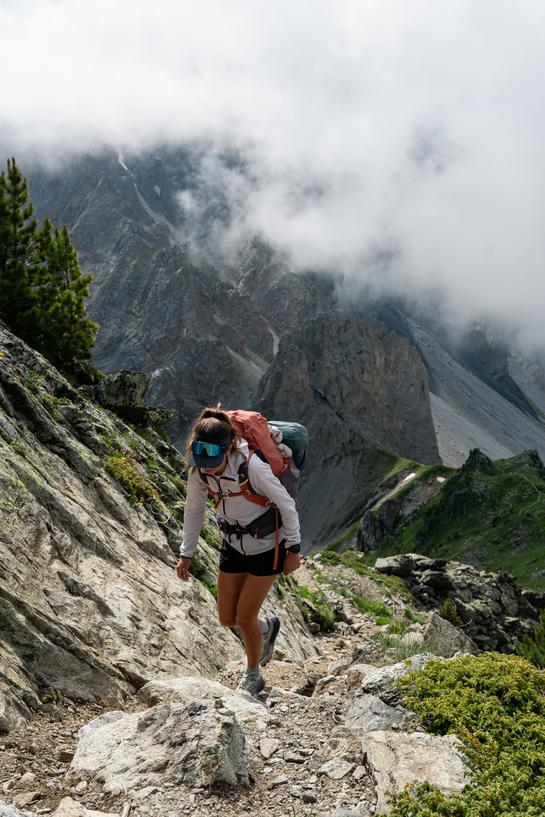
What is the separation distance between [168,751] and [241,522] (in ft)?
Result: 7.80

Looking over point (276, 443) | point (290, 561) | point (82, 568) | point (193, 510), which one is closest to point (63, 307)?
point (82, 568)

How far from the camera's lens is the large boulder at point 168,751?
4703 millimetres

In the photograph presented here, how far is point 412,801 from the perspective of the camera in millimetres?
4184

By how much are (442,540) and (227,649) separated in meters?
82.0

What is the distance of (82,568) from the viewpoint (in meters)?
8.96

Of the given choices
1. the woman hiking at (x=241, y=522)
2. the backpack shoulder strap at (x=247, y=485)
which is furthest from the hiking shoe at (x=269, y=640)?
the backpack shoulder strap at (x=247, y=485)

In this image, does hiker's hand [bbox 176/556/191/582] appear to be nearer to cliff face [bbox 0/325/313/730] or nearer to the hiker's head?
cliff face [bbox 0/325/313/730]

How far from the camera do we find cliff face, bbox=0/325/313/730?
6.94 metres

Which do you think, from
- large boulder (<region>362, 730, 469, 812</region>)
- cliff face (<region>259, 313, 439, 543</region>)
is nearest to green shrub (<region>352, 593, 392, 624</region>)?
large boulder (<region>362, 730, 469, 812</region>)

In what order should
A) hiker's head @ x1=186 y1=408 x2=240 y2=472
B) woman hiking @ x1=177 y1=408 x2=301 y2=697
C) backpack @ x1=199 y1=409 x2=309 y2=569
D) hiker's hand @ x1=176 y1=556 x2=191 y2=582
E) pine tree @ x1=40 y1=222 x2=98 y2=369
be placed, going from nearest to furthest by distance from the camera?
hiker's head @ x1=186 y1=408 x2=240 y2=472 < woman hiking @ x1=177 y1=408 x2=301 y2=697 < backpack @ x1=199 y1=409 x2=309 y2=569 < hiker's hand @ x1=176 y1=556 x2=191 y2=582 < pine tree @ x1=40 y1=222 x2=98 y2=369

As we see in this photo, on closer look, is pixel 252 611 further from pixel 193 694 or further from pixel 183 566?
pixel 193 694

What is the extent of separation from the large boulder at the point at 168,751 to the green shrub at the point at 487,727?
1.35 m

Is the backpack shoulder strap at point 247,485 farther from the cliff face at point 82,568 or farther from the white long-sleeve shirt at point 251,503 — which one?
the cliff face at point 82,568

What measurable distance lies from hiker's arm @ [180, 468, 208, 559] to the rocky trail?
164 cm
